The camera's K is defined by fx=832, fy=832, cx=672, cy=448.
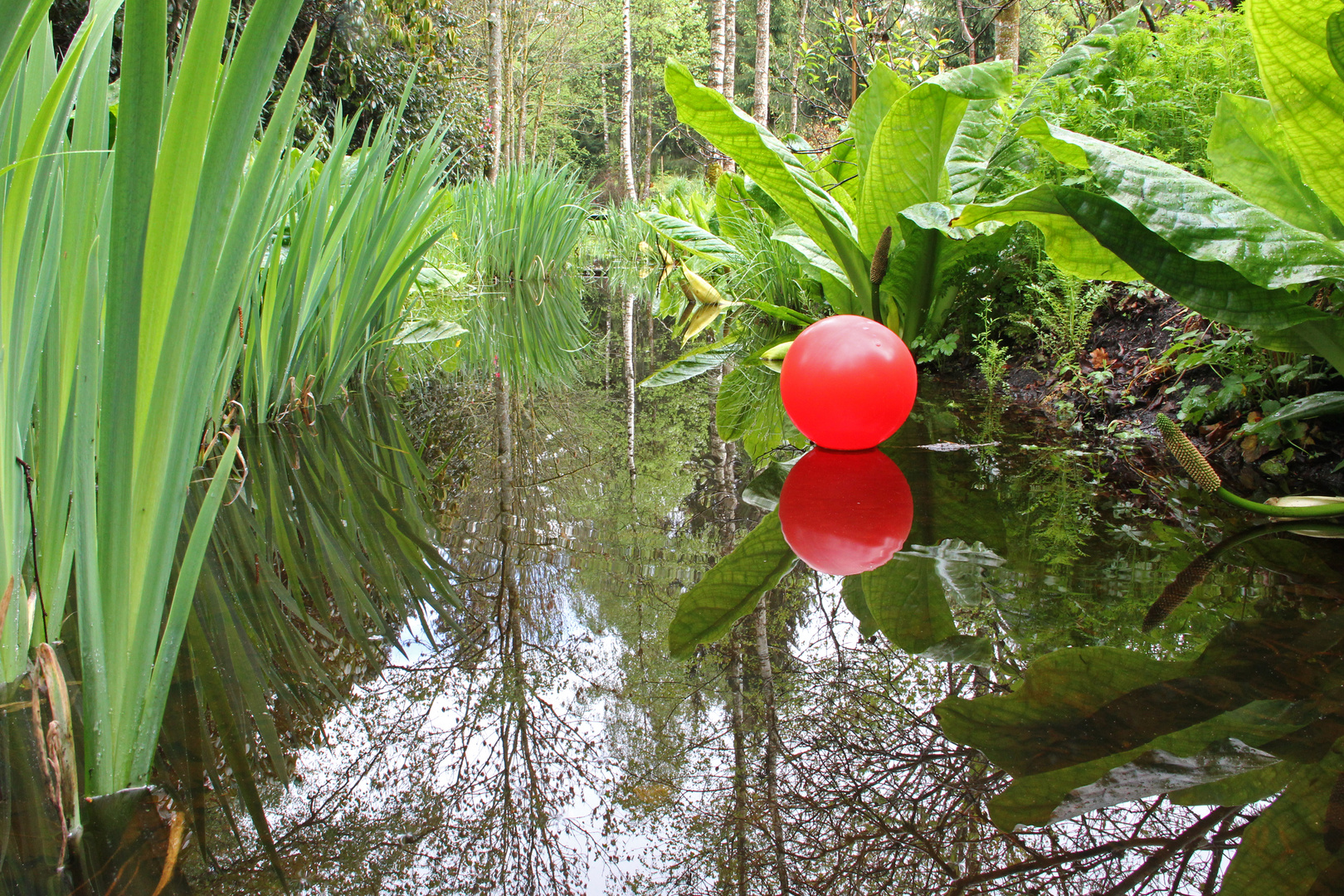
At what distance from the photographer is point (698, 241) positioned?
4.40 meters

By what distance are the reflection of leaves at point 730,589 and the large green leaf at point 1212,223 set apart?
3.03ft

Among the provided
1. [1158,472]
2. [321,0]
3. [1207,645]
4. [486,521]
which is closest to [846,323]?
[1158,472]

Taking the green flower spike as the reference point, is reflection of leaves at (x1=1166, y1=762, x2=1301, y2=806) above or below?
below

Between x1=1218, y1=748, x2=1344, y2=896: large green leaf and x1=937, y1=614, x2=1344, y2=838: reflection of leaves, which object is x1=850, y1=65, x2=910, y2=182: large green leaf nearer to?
x1=937, y1=614, x2=1344, y2=838: reflection of leaves

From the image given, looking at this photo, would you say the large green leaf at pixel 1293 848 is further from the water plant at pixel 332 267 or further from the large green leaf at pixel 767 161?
the large green leaf at pixel 767 161

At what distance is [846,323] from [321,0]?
8132mm

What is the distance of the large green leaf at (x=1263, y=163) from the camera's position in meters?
1.61

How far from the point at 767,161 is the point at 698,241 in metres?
1.58

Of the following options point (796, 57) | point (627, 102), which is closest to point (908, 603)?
point (627, 102)

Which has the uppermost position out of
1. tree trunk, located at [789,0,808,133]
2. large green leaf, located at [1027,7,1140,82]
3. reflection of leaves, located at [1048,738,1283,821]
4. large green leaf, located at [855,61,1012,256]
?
tree trunk, located at [789,0,808,133]

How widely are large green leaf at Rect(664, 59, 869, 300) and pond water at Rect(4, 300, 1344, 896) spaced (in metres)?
1.52

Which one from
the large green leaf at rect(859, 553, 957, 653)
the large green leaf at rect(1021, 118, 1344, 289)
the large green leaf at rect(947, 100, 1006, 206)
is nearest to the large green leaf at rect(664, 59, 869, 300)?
the large green leaf at rect(947, 100, 1006, 206)

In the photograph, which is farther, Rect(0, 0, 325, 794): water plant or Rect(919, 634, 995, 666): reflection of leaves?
Rect(919, 634, 995, 666): reflection of leaves

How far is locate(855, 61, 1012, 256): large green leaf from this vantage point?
2.44 metres
